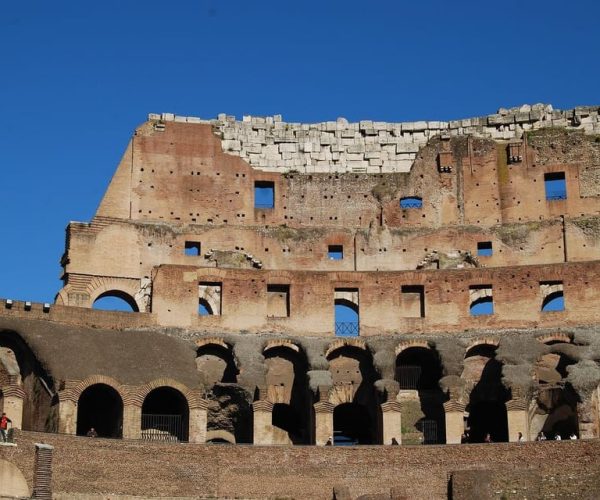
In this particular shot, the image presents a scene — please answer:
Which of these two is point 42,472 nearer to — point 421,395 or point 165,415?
point 165,415

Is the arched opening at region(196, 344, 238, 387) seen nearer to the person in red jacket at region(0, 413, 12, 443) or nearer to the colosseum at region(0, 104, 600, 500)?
the colosseum at region(0, 104, 600, 500)

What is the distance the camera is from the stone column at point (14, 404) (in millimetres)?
45281

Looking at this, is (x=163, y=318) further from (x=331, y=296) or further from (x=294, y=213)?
(x=294, y=213)

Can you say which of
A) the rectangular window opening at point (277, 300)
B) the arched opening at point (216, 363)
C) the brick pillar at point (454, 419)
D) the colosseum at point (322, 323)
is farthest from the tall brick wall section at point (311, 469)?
the rectangular window opening at point (277, 300)

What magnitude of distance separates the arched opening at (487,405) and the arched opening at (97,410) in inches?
550

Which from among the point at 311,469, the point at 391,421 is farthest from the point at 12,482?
the point at 391,421

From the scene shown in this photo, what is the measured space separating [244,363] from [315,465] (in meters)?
7.62

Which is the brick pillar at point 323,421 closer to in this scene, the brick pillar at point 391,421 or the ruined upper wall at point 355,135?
the brick pillar at point 391,421

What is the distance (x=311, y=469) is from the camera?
142 ft

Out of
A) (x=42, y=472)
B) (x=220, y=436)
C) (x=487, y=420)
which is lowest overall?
(x=42, y=472)

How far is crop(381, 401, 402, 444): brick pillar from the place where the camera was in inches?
1855

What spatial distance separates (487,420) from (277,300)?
35.6ft

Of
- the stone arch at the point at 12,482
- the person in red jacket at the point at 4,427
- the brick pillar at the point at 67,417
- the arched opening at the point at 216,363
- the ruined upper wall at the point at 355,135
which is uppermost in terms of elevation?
the ruined upper wall at the point at 355,135

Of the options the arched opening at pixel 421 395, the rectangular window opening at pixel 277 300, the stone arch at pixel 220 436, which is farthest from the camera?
the rectangular window opening at pixel 277 300
